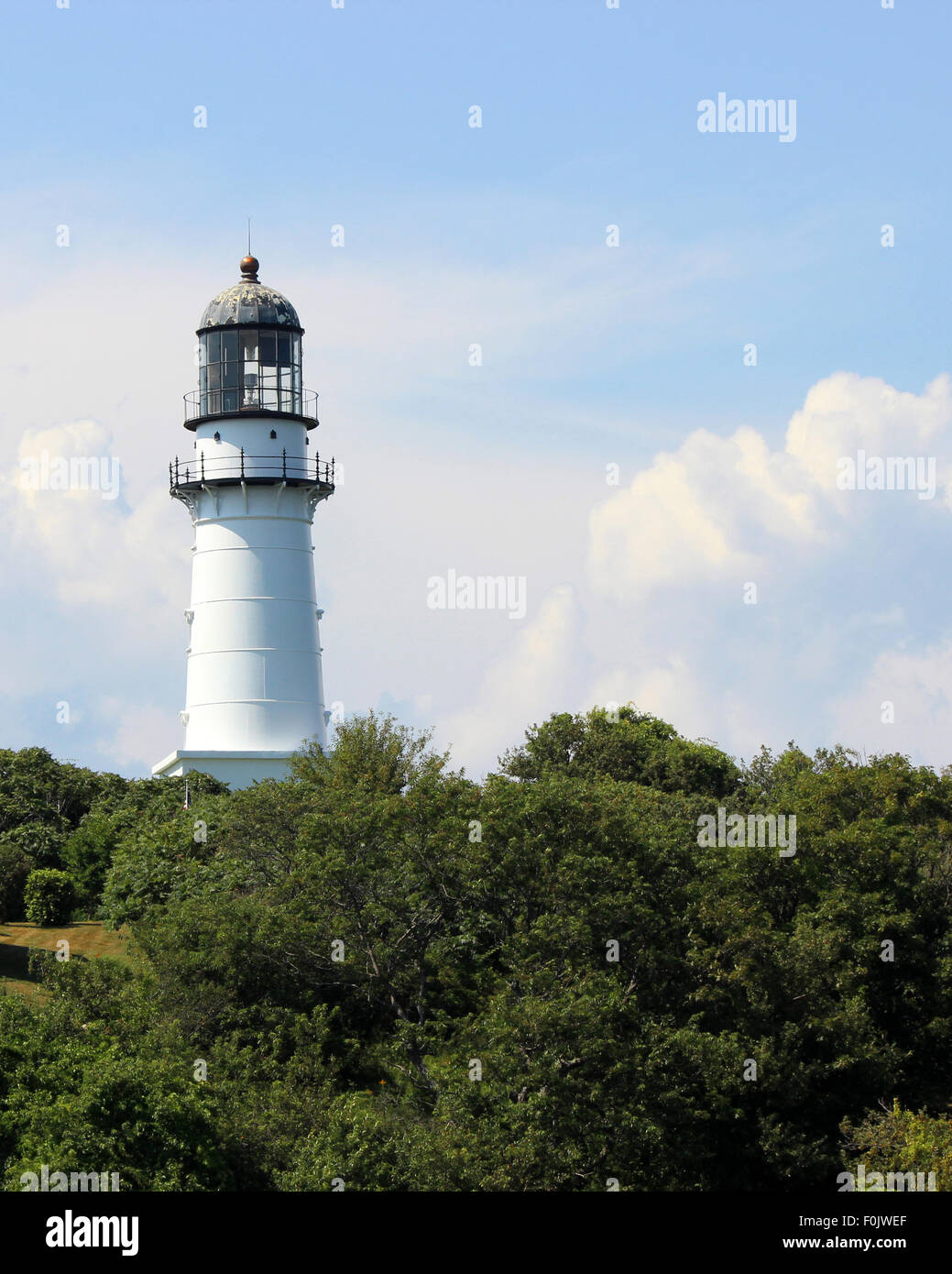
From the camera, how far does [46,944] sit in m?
49.5

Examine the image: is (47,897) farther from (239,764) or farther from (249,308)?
(249,308)

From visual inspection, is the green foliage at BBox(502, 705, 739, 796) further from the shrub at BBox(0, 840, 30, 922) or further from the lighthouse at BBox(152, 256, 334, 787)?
the shrub at BBox(0, 840, 30, 922)

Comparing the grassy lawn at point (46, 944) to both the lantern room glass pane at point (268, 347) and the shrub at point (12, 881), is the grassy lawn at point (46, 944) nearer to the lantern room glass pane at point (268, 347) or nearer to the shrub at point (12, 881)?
the shrub at point (12, 881)

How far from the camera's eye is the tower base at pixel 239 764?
188 ft

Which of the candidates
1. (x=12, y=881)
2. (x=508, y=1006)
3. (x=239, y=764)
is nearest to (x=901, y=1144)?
(x=508, y=1006)

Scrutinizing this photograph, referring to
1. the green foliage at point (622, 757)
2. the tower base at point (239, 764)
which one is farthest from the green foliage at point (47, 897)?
the green foliage at point (622, 757)

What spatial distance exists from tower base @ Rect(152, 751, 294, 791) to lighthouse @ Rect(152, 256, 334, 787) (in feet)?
0.13

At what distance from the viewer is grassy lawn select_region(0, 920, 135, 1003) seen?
44.4 metres

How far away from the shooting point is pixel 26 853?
56.2m

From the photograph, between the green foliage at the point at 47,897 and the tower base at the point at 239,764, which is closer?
the green foliage at the point at 47,897

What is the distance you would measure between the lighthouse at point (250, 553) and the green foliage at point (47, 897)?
6.25 meters
